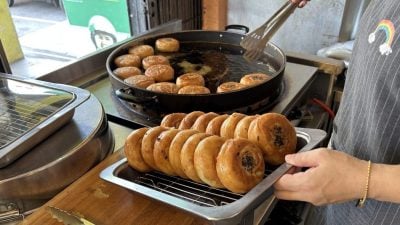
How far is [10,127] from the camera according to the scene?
2.82 ft

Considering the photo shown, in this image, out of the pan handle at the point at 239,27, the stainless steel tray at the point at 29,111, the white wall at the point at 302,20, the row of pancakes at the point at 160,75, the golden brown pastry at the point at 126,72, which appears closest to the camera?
the stainless steel tray at the point at 29,111

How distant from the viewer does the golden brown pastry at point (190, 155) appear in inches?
27.1

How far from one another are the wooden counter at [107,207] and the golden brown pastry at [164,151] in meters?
0.08

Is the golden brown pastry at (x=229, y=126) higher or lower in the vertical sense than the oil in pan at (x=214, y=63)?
higher

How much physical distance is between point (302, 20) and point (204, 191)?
1.56 meters

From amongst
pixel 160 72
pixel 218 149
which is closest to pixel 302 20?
pixel 160 72

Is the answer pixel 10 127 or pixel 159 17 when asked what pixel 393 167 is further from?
pixel 159 17

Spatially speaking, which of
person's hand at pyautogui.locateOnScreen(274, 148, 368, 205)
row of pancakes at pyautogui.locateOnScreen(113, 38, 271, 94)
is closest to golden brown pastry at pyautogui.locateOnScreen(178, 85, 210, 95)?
row of pancakes at pyautogui.locateOnScreen(113, 38, 271, 94)

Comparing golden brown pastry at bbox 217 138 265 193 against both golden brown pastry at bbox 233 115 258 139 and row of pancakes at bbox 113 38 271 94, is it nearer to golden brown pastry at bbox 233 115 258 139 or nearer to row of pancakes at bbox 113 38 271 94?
golden brown pastry at bbox 233 115 258 139

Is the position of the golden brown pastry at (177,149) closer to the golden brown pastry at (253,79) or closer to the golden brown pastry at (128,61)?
the golden brown pastry at (253,79)

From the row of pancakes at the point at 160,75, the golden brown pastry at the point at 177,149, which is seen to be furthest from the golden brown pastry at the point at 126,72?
the golden brown pastry at the point at 177,149

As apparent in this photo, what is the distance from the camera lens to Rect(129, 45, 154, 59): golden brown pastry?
143 cm

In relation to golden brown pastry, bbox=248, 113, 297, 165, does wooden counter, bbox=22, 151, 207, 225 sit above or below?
below

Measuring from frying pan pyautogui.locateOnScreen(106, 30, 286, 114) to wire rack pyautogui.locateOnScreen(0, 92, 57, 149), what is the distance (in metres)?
0.25
